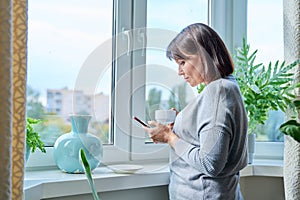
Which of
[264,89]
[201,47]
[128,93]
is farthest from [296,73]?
[128,93]

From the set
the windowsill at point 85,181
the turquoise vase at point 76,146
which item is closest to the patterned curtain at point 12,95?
the windowsill at point 85,181

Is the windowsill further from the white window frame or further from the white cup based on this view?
the white cup

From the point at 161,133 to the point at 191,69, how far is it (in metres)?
0.26

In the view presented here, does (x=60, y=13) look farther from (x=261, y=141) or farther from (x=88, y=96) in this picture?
(x=261, y=141)

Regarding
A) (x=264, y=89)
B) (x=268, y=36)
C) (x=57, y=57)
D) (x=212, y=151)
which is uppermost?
(x=268, y=36)

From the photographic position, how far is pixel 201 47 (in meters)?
1.51

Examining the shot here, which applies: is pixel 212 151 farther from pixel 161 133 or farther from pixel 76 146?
pixel 76 146

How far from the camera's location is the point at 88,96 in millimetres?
1434

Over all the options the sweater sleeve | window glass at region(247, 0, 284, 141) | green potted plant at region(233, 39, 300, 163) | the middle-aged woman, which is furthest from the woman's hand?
window glass at region(247, 0, 284, 141)

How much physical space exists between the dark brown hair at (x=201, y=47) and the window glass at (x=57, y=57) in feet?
0.89

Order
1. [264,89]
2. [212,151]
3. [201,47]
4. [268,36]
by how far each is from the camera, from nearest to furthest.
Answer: [212,151] < [201,47] < [264,89] < [268,36]

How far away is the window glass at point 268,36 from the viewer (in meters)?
2.12

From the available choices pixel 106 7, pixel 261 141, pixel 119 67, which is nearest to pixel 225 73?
pixel 119 67

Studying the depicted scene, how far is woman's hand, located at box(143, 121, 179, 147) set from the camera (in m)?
1.52
